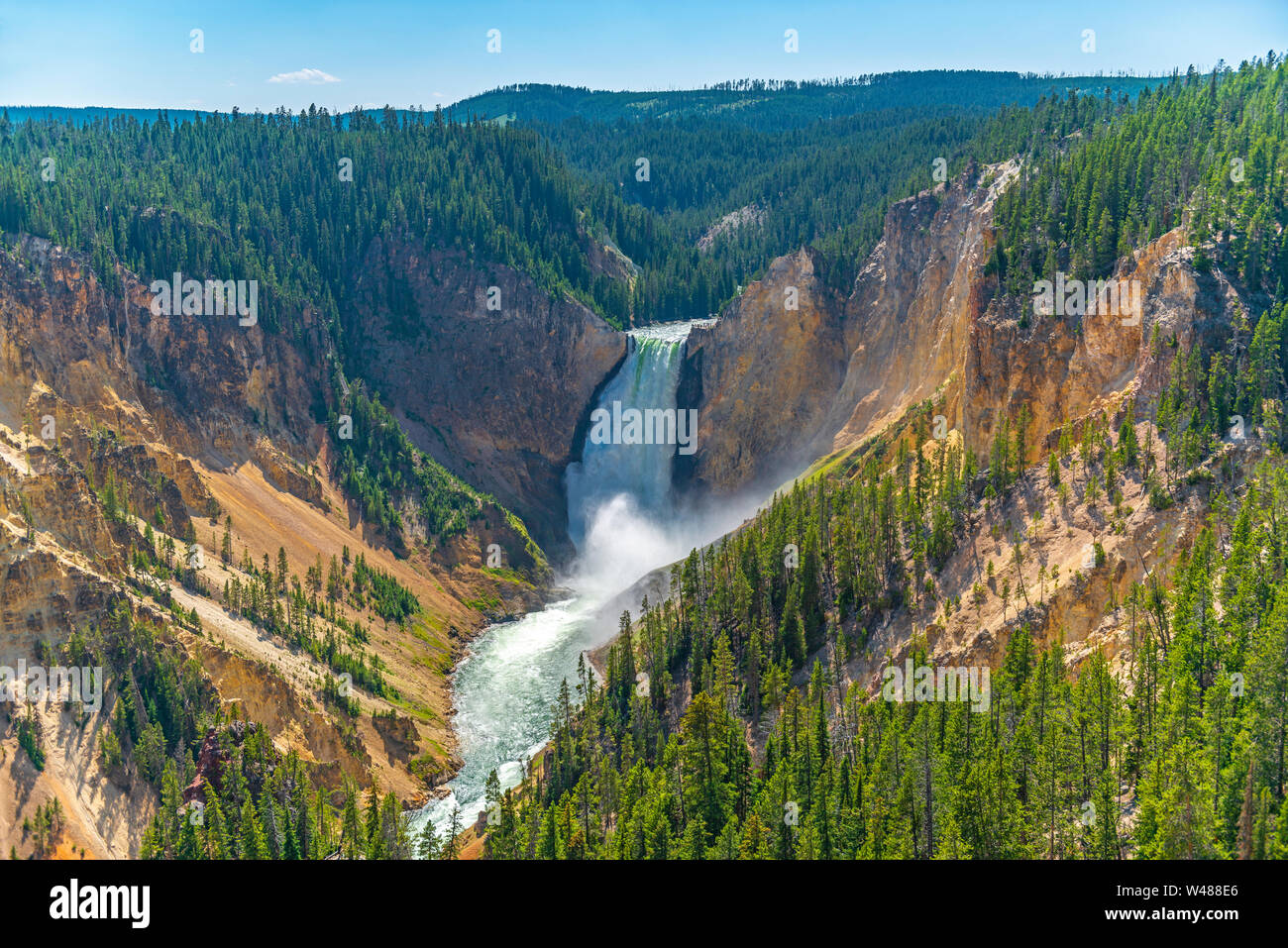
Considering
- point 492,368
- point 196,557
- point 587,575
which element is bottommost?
point 587,575

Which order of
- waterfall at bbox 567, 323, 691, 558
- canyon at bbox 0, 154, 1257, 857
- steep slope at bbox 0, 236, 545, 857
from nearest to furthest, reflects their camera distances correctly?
canyon at bbox 0, 154, 1257, 857 → steep slope at bbox 0, 236, 545, 857 → waterfall at bbox 567, 323, 691, 558

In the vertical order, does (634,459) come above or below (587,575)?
above

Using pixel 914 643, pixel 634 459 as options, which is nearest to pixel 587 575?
pixel 634 459

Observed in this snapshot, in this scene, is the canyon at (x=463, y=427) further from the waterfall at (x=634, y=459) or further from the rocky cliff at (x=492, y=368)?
the waterfall at (x=634, y=459)

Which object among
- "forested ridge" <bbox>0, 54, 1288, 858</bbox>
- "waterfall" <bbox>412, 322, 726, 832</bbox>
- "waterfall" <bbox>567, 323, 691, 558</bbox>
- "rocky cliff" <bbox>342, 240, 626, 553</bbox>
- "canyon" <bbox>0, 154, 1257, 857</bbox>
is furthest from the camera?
"rocky cliff" <bbox>342, 240, 626, 553</bbox>

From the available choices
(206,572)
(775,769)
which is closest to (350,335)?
(206,572)

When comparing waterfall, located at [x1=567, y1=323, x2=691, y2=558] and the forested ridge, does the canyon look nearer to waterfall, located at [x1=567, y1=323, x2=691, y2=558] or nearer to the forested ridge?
A: waterfall, located at [x1=567, y1=323, x2=691, y2=558]

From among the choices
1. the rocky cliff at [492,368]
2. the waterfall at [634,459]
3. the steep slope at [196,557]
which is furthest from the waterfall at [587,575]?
the rocky cliff at [492,368]

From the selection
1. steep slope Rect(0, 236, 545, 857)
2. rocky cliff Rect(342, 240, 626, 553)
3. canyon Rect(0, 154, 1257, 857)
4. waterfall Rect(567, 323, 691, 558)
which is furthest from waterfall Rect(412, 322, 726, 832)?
rocky cliff Rect(342, 240, 626, 553)

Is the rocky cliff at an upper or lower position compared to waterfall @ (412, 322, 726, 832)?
upper

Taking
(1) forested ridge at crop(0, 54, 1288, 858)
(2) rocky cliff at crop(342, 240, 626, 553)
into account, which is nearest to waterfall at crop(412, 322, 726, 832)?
(2) rocky cliff at crop(342, 240, 626, 553)

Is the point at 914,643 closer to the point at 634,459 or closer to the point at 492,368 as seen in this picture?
the point at 634,459

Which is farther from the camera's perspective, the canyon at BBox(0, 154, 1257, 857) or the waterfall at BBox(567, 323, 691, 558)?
the waterfall at BBox(567, 323, 691, 558)
